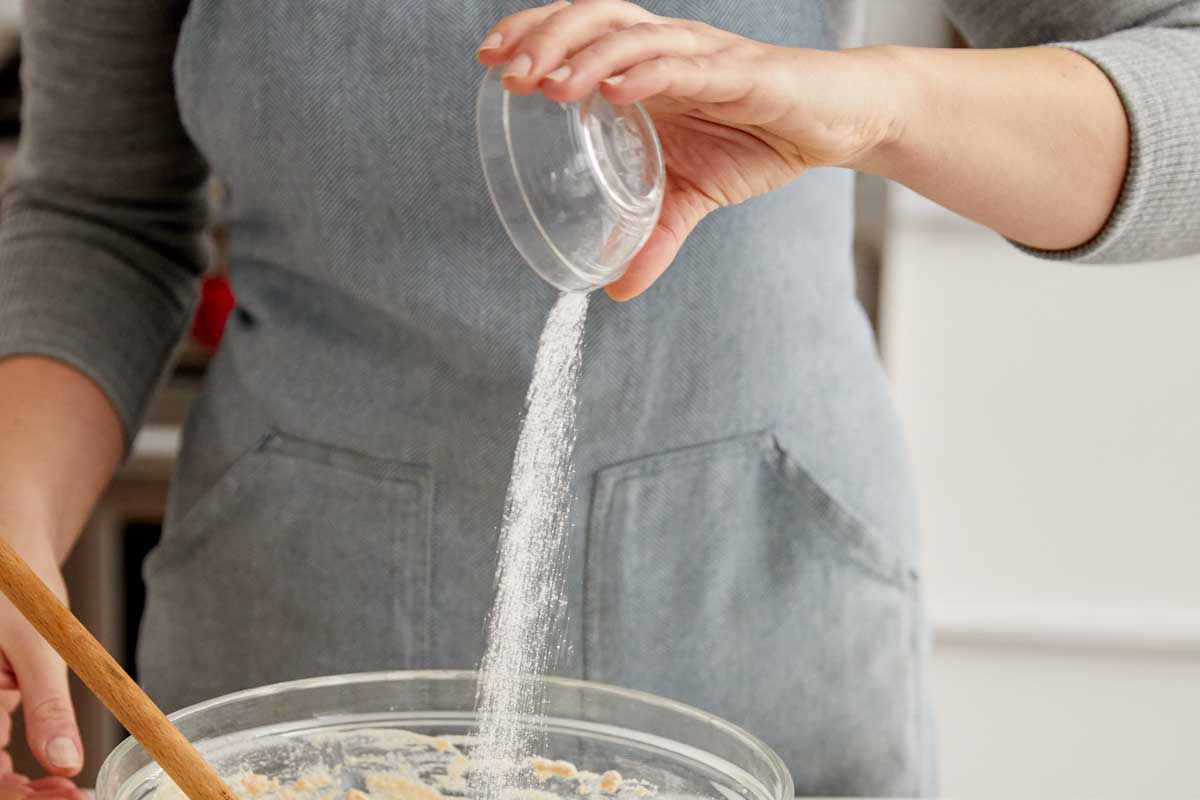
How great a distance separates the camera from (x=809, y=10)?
801 millimetres

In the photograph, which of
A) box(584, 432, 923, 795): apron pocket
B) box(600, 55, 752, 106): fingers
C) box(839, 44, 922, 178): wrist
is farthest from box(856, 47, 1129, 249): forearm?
box(584, 432, 923, 795): apron pocket

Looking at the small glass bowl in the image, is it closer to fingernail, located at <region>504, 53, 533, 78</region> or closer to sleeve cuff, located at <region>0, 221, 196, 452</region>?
fingernail, located at <region>504, 53, 533, 78</region>

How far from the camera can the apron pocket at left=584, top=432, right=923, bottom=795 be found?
83cm

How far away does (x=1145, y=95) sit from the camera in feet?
2.14

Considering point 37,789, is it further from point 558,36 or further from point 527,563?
point 558,36

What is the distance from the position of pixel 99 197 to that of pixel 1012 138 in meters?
0.61

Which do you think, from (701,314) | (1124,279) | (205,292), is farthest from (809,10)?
(205,292)

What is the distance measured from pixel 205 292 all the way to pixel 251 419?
0.81m

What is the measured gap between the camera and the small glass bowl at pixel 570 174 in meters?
0.55

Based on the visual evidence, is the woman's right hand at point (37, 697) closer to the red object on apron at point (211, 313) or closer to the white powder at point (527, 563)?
the white powder at point (527, 563)

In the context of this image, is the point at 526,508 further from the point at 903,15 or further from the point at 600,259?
the point at 903,15

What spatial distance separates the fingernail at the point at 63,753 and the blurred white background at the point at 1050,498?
3.67ft

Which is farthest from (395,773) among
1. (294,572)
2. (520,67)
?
(520,67)

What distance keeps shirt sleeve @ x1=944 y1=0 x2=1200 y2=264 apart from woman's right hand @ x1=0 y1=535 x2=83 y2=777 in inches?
21.4
